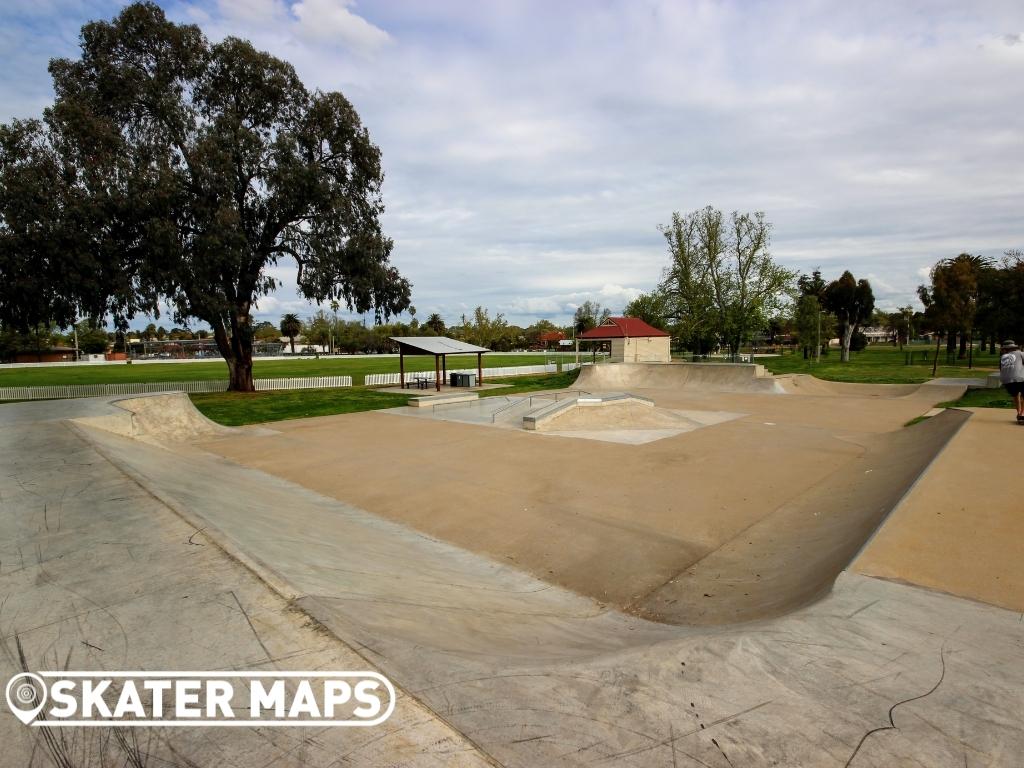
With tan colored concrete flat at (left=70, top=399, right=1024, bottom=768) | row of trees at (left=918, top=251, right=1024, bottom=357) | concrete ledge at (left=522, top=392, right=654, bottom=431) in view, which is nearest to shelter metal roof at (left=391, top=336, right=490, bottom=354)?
concrete ledge at (left=522, top=392, right=654, bottom=431)

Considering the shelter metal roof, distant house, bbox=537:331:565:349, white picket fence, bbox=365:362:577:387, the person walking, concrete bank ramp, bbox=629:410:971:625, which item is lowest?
concrete bank ramp, bbox=629:410:971:625

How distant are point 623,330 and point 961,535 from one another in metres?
34.2

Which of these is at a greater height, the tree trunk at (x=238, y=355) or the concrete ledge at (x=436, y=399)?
the tree trunk at (x=238, y=355)

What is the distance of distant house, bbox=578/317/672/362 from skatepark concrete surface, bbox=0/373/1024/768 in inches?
1090

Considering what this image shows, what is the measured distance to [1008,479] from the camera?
294 inches

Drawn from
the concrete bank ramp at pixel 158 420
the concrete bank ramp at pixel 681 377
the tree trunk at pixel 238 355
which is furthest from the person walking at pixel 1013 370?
the tree trunk at pixel 238 355

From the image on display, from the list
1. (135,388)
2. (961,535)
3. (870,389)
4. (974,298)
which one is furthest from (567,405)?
(974,298)

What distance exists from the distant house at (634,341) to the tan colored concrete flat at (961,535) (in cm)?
3029

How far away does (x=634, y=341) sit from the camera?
3878cm

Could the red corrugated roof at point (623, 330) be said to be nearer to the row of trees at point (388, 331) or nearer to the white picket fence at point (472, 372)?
the white picket fence at point (472, 372)

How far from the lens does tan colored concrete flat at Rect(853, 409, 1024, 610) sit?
4.73m

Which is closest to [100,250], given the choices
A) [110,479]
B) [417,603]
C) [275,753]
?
[110,479]

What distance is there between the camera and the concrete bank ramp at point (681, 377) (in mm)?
28922

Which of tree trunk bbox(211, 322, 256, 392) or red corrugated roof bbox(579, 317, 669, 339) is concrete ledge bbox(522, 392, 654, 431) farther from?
red corrugated roof bbox(579, 317, 669, 339)
